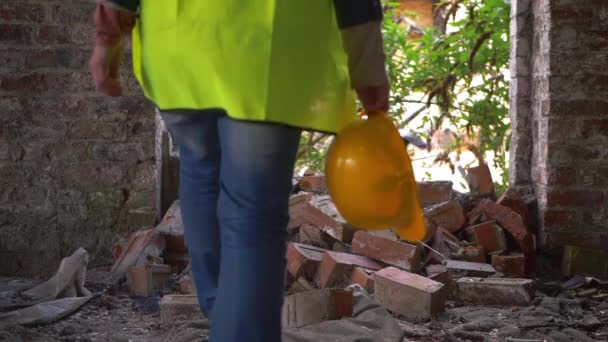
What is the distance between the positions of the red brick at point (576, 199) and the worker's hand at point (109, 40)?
2.45m

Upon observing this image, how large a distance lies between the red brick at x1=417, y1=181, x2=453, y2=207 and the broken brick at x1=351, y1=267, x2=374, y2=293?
861mm

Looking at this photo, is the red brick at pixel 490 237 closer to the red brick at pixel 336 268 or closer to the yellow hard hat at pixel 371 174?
the red brick at pixel 336 268

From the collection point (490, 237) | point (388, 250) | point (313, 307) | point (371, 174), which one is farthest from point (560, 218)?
point (371, 174)

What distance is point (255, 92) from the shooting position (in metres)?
1.72

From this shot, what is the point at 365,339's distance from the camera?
266 cm

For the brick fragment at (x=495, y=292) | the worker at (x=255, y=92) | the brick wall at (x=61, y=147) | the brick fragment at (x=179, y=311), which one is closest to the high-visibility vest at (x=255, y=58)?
the worker at (x=255, y=92)

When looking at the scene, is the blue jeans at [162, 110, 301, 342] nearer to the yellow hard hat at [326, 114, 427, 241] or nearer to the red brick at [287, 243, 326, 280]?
the yellow hard hat at [326, 114, 427, 241]

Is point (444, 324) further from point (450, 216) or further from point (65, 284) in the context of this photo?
point (65, 284)

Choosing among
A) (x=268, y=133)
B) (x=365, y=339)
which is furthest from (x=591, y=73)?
A: (x=268, y=133)

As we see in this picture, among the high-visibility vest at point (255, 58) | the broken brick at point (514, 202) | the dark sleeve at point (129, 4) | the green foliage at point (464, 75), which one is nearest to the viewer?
the high-visibility vest at point (255, 58)

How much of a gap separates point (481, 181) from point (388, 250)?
97 centimetres

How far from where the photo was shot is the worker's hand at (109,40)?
77.9 inches

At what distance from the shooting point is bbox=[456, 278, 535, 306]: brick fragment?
332 cm

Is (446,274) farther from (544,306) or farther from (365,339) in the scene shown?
(365,339)
